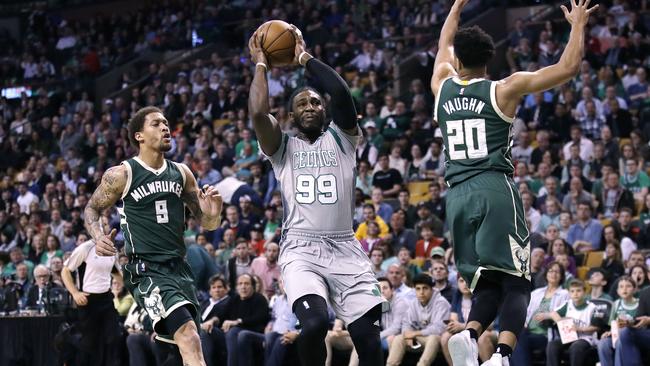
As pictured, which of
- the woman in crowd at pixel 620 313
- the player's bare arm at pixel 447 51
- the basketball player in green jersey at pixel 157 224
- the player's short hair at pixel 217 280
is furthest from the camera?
the player's short hair at pixel 217 280

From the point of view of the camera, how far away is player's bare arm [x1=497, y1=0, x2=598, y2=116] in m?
6.92

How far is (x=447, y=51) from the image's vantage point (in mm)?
7742

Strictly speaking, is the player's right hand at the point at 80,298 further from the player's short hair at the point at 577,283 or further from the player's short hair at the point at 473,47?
the player's short hair at the point at 473,47

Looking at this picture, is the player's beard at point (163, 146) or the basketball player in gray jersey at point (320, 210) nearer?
the basketball player in gray jersey at point (320, 210)

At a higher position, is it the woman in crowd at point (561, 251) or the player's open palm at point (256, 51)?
the player's open palm at point (256, 51)

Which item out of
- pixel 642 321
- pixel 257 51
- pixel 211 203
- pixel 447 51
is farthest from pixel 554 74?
pixel 642 321

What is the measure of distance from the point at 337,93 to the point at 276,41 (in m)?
0.75

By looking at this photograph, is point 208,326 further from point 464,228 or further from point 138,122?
point 464,228

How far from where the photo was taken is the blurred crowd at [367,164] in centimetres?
1356

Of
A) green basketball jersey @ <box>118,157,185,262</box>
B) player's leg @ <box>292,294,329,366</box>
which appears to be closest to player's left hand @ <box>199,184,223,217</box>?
green basketball jersey @ <box>118,157,185,262</box>

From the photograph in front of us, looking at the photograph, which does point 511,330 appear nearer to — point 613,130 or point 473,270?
point 473,270

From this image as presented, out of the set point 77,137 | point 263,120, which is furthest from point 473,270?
point 77,137

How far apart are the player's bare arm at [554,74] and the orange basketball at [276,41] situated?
1741 mm

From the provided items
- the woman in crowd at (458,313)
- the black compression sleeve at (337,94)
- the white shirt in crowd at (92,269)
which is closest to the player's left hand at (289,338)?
the woman in crowd at (458,313)
